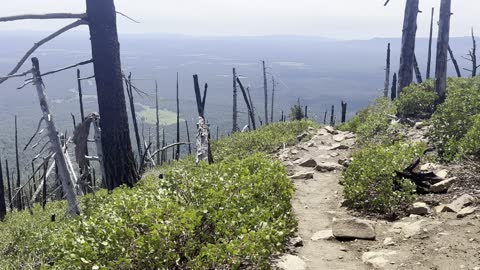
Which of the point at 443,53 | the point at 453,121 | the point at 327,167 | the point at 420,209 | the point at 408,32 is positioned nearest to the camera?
the point at 420,209

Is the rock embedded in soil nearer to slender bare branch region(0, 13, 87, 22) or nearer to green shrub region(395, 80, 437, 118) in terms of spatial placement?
slender bare branch region(0, 13, 87, 22)

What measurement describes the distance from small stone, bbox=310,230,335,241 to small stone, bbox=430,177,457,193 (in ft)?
7.78

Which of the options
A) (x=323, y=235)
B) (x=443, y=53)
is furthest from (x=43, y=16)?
(x=443, y=53)

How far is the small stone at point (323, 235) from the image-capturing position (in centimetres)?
659

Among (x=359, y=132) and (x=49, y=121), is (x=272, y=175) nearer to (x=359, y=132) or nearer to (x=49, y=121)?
(x=49, y=121)

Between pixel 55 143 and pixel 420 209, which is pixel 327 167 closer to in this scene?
pixel 420 209

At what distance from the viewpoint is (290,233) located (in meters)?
6.29

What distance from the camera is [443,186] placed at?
780cm

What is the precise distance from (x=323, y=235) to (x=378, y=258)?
3.91ft

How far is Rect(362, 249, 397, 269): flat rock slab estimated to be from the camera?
5.44 m

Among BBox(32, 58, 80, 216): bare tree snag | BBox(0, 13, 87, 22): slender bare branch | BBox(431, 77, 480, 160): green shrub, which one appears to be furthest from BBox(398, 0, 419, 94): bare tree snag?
BBox(0, 13, 87, 22): slender bare branch

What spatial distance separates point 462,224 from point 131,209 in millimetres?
4445

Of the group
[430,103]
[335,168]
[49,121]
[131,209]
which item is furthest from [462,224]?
[430,103]

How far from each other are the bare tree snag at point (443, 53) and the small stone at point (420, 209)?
9.45 m
